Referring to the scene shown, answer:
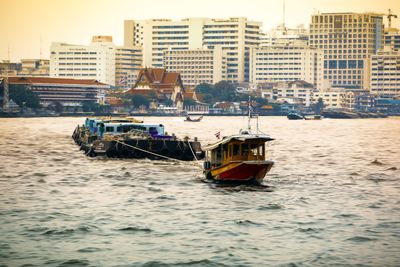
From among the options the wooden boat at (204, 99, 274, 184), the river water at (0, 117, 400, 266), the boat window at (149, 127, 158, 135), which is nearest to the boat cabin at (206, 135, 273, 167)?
the wooden boat at (204, 99, 274, 184)

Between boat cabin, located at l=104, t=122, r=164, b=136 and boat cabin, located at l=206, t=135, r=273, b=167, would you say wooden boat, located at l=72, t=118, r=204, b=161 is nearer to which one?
boat cabin, located at l=104, t=122, r=164, b=136

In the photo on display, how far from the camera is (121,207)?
45844 millimetres

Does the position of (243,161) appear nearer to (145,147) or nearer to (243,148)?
(243,148)

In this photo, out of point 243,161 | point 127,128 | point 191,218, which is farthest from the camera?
point 127,128

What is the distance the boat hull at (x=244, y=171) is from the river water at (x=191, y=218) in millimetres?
1109

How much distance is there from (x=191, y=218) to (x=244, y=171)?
1087 cm

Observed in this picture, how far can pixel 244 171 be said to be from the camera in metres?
52.9

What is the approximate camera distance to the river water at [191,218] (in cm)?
3453

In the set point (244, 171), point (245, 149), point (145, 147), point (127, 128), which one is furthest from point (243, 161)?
point (127, 128)

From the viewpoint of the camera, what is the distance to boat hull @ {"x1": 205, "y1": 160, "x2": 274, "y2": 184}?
5259cm

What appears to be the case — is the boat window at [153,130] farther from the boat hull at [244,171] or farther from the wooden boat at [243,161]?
the boat hull at [244,171]

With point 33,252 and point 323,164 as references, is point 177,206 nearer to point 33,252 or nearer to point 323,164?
point 33,252

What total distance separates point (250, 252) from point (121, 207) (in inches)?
471

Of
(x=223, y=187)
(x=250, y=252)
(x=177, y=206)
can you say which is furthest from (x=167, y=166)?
(x=250, y=252)
